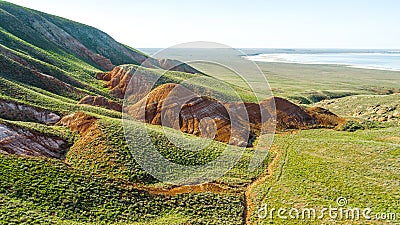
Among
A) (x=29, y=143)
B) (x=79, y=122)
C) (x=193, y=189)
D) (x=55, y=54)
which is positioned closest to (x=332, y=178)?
(x=193, y=189)

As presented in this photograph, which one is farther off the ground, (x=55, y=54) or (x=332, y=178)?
(x=55, y=54)

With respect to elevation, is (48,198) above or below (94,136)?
below

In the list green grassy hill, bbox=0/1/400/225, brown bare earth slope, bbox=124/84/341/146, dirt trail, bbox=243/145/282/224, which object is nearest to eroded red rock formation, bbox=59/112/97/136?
green grassy hill, bbox=0/1/400/225

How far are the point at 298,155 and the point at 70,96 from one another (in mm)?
39106

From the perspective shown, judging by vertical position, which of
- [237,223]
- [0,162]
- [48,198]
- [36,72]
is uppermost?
[36,72]

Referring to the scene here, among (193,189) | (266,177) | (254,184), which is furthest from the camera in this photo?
(266,177)

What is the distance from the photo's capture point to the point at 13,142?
2712 centimetres

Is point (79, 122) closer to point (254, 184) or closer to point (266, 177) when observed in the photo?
point (254, 184)

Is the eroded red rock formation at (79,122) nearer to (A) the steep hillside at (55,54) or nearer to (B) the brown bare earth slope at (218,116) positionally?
(B) the brown bare earth slope at (218,116)

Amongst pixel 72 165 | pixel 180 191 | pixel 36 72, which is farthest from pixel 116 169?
pixel 36 72

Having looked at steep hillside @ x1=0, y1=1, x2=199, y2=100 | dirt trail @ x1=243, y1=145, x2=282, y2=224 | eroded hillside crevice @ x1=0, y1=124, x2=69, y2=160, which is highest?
steep hillside @ x1=0, y1=1, x2=199, y2=100

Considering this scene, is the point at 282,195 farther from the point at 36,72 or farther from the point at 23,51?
the point at 23,51

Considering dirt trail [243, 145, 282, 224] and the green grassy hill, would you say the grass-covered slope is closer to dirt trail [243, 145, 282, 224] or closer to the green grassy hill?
the green grassy hill

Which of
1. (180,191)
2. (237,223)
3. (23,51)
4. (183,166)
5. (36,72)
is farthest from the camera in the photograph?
(23,51)
